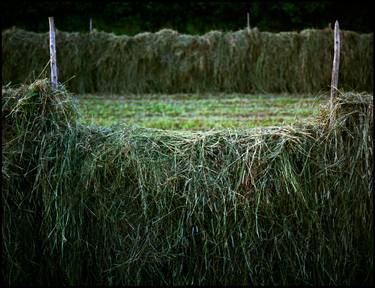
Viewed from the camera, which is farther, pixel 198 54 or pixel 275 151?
pixel 198 54

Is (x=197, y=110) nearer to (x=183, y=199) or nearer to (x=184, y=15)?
(x=183, y=199)

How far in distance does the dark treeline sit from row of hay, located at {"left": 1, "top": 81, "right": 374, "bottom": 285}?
761 inches

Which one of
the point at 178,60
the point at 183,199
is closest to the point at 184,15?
the point at 178,60

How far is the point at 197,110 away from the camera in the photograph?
8.69 metres

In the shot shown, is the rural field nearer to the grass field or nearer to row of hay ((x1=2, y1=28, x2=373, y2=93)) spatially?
the grass field

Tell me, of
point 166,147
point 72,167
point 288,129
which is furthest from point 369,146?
point 72,167

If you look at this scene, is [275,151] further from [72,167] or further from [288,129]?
[72,167]

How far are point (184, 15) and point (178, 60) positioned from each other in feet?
37.0

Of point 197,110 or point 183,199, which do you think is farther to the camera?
point 197,110

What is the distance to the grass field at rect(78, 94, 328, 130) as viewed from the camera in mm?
6977

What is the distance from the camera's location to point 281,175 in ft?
9.87

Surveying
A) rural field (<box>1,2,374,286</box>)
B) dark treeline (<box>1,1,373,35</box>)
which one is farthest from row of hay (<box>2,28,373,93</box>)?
dark treeline (<box>1,1,373,35</box>)

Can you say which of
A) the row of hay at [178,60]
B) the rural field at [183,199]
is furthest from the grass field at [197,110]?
the rural field at [183,199]

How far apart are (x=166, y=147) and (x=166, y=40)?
990cm
